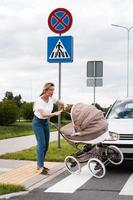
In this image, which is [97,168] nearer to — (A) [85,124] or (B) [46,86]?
(A) [85,124]

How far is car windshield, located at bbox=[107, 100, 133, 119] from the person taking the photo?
520 inches

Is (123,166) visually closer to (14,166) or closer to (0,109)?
(14,166)

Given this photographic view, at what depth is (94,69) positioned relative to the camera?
64.0ft

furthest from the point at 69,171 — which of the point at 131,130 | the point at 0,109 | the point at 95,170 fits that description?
the point at 0,109

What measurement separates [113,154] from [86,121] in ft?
3.18

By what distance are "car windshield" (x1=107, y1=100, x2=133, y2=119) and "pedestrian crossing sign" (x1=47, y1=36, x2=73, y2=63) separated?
1.97 m

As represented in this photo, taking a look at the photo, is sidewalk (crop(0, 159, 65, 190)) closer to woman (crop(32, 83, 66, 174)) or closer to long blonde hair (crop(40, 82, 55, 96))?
woman (crop(32, 83, 66, 174))

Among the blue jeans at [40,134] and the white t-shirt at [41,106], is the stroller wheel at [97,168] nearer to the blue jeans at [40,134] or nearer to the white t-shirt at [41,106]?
the blue jeans at [40,134]

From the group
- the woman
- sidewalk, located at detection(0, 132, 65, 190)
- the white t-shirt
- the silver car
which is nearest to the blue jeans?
the woman

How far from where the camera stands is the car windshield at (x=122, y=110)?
1321 cm

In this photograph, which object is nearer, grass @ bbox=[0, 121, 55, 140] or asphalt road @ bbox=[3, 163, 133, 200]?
asphalt road @ bbox=[3, 163, 133, 200]

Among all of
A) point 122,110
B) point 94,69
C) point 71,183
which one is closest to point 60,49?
point 122,110

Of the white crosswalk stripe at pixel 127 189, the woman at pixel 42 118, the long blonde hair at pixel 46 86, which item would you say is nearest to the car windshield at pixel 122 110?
the woman at pixel 42 118

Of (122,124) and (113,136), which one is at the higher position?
(122,124)
